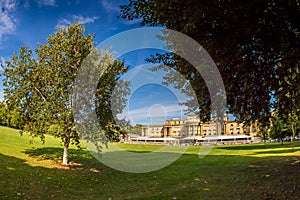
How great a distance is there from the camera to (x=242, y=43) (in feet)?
28.9

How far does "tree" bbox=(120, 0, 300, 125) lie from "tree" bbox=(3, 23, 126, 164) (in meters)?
11.6

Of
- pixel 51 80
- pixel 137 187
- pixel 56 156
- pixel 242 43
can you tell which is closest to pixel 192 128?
pixel 137 187

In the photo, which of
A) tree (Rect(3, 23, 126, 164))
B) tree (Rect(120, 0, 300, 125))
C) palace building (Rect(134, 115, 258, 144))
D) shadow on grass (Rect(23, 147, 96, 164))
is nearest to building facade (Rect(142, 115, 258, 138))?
palace building (Rect(134, 115, 258, 144))

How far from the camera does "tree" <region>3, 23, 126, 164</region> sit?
2120 cm

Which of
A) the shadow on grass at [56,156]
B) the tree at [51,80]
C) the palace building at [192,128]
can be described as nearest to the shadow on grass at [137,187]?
the palace building at [192,128]

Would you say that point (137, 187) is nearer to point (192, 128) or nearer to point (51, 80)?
point (192, 128)

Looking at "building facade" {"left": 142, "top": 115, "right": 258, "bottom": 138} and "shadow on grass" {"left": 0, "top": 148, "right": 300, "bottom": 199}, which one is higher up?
"building facade" {"left": 142, "top": 115, "right": 258, "bottom": 138}

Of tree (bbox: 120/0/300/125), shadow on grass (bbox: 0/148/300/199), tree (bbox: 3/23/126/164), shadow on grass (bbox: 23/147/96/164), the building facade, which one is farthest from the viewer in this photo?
shadow on grass (bbox: 23/147/96/164)

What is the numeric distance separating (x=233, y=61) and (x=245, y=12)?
7.92 feet

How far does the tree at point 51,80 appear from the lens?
21.2m

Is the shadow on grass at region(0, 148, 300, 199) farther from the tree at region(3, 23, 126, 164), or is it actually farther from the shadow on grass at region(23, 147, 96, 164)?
the shadow on grass at region(23, 147, 96, 164)

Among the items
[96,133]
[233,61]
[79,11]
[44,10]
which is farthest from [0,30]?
[233,61]

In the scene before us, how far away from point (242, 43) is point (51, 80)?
17161mm

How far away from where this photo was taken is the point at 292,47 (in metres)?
9.39
